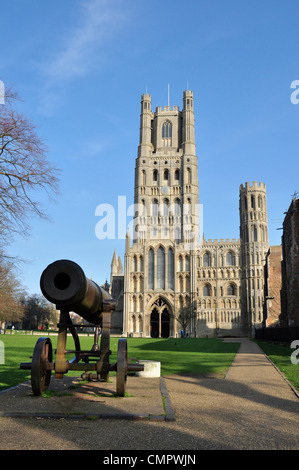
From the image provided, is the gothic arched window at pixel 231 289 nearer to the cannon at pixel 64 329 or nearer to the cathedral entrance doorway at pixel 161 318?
the cathedral entrance doorway at pixel 161 318

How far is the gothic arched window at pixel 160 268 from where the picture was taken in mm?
64000

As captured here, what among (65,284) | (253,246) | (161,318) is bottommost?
(65,284)

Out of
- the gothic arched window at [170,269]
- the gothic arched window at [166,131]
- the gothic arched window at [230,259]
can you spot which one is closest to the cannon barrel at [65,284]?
the gothic arched window at [170,269]

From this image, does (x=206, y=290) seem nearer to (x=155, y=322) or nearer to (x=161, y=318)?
(x=161, y=318)

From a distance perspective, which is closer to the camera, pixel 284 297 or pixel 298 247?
pixel 298 247

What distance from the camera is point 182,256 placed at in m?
63.9

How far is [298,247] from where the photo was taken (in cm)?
2641

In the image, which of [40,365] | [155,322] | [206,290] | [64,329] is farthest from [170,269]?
[40,365]

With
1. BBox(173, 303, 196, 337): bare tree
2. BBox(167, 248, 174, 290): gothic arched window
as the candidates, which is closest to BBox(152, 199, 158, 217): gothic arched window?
BBox(167, 248, 174, 290): gothic arched window

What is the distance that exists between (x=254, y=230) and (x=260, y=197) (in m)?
6.19

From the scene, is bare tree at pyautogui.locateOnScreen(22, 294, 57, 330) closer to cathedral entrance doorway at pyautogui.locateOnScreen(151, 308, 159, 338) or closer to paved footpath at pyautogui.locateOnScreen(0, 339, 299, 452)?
cathedral entrance doorway at pyautogui.locateOnScreen(151, 308, 159, 338)

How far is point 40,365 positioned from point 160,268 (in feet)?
192

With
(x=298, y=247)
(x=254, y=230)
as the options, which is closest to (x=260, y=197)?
(x=254, y=230)

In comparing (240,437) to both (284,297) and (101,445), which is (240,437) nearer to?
(101,445)
